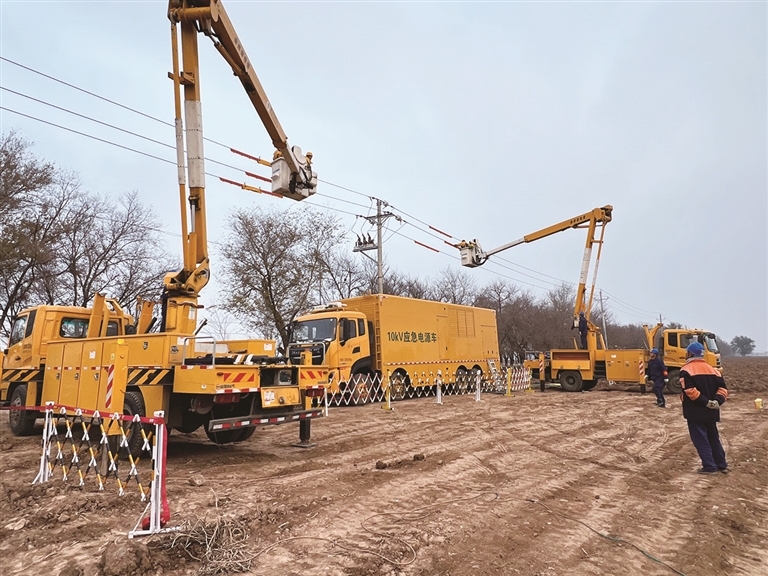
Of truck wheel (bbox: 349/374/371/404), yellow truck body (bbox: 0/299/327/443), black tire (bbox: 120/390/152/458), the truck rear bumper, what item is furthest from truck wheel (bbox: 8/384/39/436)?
truck wheel (bbox: 349/374/371/404)

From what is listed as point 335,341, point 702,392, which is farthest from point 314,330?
point 702,392

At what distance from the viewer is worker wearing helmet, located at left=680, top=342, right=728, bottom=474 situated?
664cm

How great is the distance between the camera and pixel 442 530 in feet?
14.8

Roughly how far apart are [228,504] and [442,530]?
2325 millimetres

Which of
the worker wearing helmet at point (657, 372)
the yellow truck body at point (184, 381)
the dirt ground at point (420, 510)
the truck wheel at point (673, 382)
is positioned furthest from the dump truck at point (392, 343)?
the worker wearing helmet at point (657, 372)

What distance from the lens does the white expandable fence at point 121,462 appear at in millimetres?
4553

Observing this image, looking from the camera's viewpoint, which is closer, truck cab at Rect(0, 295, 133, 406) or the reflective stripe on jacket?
the reflective stripe on jacket

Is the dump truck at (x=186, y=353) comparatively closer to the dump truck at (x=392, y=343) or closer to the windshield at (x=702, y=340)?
the dump truck at (x=392, y=343)

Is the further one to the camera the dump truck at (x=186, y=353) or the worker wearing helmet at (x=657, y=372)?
the worker wearing helmet at (x=657, y=372)

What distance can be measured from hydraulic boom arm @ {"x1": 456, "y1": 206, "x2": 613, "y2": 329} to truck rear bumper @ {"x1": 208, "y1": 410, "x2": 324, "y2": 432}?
53.8 ft

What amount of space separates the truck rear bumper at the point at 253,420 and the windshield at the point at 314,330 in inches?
300

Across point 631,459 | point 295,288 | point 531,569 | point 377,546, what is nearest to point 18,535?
point 377,546

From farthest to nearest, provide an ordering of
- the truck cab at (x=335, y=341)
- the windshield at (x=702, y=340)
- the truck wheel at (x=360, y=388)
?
the windshield at (x=702, y=340), the truck wheel at (x=360, y=388), the truck cab at (x=335, y=341)

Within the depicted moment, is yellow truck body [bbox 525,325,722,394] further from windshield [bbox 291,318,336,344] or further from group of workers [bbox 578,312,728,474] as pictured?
group of workers [bbox 578,312,728,474]
